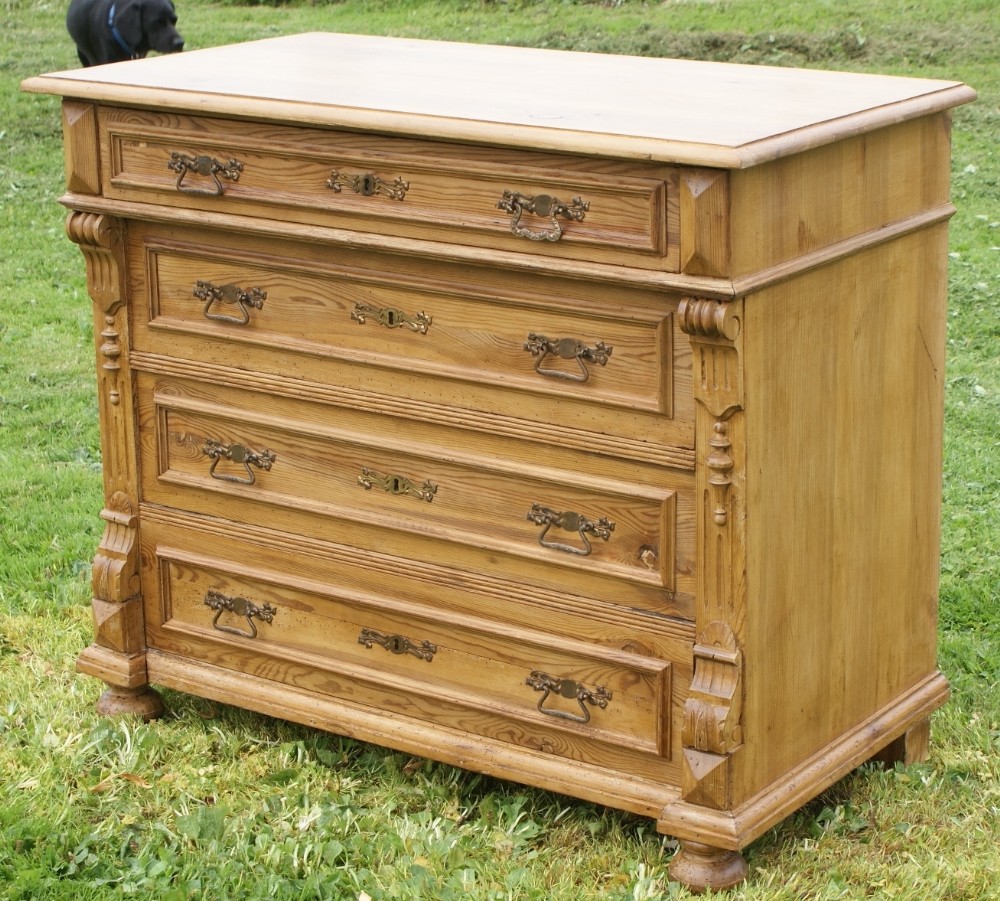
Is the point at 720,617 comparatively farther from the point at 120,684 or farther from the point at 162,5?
the point at 162,5

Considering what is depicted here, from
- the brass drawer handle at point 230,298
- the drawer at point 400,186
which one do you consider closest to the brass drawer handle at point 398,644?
the brass drawer handle at point 230,298

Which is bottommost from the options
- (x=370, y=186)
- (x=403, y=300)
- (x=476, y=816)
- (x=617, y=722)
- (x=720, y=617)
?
(x=476, y=816)

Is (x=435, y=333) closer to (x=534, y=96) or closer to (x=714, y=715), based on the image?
(x=534, y=96)

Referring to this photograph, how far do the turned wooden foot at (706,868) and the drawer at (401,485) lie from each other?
0.51 meters

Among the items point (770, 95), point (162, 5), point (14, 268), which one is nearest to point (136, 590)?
point (770, 95)

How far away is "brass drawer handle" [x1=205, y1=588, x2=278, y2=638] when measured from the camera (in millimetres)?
3893

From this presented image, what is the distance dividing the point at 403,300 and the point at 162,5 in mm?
6425

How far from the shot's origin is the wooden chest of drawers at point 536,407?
10.3 feet

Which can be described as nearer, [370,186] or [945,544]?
[370,186]

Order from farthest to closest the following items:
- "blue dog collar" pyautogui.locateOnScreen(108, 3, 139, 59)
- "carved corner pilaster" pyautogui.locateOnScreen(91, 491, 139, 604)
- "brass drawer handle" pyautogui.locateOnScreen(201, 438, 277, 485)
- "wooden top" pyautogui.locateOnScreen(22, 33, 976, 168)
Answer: "blue dog collar" pyautogui.locateOnScreen(108, 3, 139, 59) < "carved corner pilaster" pyautogui.locateOnScreen(91, 491, 139, 604) < "brass drawer handle" pyautogui.locateOnScreen(201, 438, 277, 485) < "wooden top" pyautogui.locateOnScreen(22, 33, 976, 168)

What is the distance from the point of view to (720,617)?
3203 mm

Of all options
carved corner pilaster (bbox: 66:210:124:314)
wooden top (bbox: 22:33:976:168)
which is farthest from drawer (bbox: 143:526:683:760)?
wooden top (bbox: 22:33:976:168)

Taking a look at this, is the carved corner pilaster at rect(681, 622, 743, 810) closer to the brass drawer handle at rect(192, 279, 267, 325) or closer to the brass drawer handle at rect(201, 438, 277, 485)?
the brass drawer handle at rect(201, 438, 277, 485)

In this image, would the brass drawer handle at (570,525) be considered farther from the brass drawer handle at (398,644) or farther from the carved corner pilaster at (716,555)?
the brass drawer handle at (398,644)
